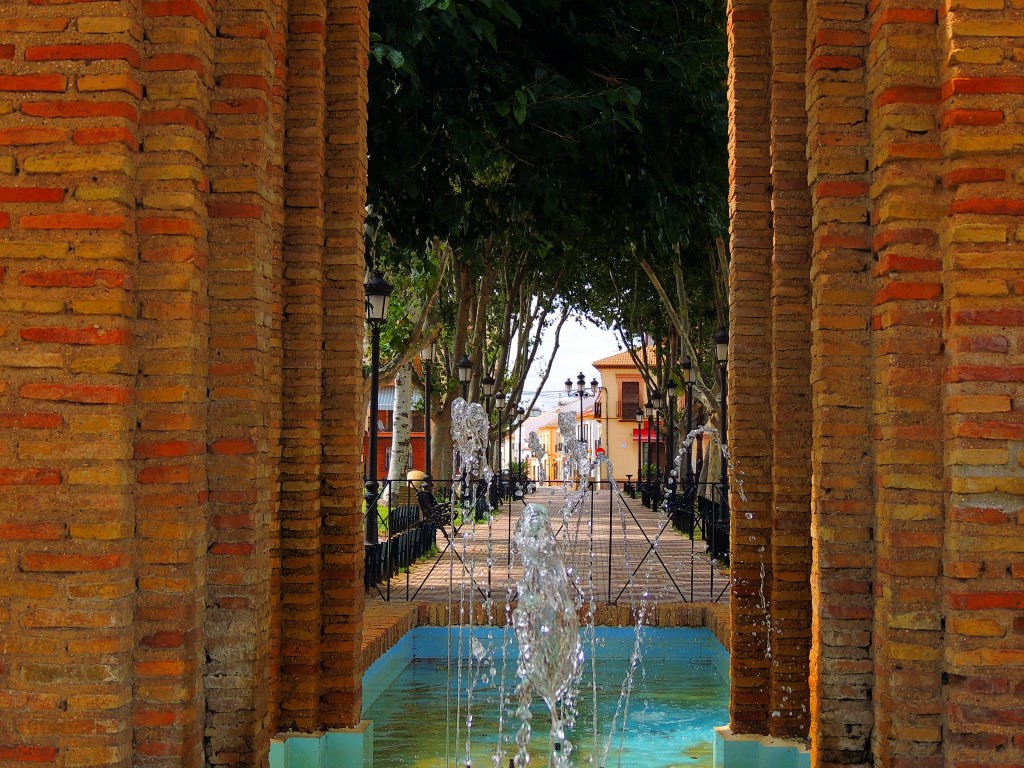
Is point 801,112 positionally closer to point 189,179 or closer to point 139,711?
point 189,179

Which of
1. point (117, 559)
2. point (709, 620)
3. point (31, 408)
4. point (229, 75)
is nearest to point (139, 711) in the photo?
point (117, 559)

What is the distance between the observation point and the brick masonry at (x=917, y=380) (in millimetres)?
3494

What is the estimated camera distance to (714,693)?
8.54m

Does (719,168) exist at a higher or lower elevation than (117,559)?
higher

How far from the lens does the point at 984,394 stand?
3.51 meters

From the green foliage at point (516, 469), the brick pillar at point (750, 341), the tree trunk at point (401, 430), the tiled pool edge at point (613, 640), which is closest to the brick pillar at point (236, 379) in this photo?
the brick pillar at point (750, 341)

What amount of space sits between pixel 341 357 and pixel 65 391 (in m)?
2.05

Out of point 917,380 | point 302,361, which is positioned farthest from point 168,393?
point 917,380

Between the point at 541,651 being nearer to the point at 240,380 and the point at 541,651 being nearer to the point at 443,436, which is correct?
the point at 240,380

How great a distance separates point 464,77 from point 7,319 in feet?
17.4

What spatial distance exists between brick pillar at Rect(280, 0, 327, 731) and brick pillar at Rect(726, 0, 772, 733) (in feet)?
7.29

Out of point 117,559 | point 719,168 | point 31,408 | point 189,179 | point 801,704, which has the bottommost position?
point 801,704

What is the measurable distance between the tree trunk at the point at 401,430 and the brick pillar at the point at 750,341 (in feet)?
44.0

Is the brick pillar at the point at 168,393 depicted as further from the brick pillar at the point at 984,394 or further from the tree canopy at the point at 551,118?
the tree canopy at the point at 551,118
